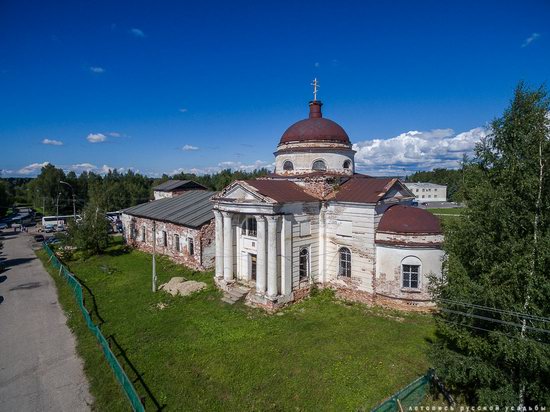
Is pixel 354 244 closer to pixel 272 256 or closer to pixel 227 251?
pixel 272 256

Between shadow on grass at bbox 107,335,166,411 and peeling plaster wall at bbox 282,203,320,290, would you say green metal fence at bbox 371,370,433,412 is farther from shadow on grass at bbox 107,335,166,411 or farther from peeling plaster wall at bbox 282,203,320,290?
peeling plaster wall at bbox 282,203,320,290

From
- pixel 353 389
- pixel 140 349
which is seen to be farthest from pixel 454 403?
pixel 140 349

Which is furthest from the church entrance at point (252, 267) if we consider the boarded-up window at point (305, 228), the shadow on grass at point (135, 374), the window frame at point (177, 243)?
the window frame at point (177, 243)

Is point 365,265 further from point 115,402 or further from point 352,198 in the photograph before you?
point 115,402

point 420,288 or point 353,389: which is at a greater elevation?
point 420,288

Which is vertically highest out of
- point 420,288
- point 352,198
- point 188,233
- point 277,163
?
point 277,163

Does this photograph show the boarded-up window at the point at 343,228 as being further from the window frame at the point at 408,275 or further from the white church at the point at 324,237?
the window frame at the point at 408,275
